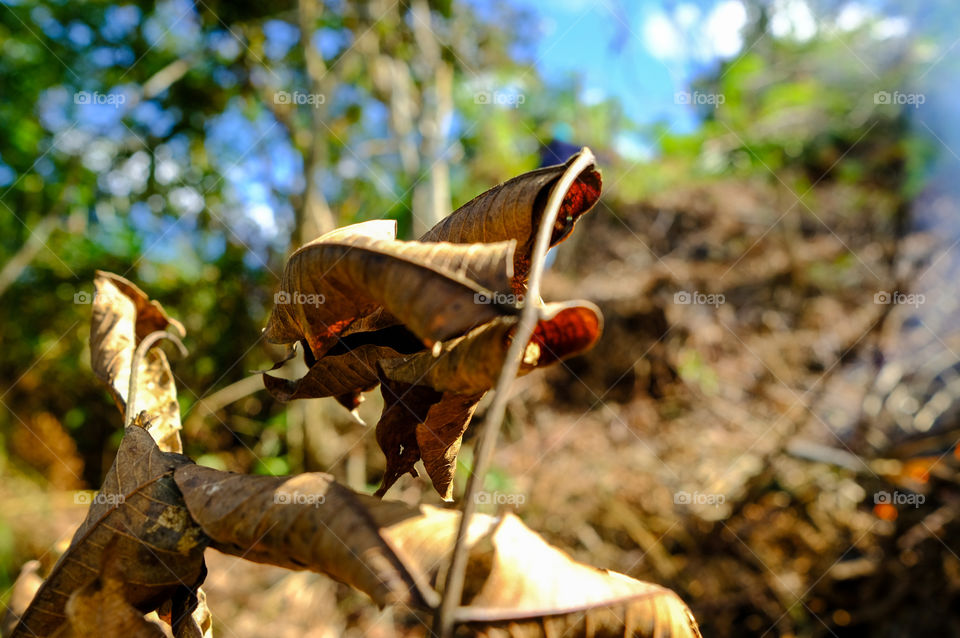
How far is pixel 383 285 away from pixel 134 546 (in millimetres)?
312

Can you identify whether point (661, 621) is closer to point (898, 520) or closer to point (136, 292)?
point (136, 292)

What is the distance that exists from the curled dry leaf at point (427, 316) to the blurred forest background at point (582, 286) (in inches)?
71.6

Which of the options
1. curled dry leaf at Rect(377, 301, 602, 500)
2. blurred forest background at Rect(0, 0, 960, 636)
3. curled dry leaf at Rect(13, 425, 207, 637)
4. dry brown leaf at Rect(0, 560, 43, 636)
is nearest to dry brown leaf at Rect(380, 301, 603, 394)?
curled dry leaf at Rect(377, 301, 602, 500)

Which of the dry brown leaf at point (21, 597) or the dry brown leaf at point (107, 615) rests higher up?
the dry brown leaf at point (107, 615)

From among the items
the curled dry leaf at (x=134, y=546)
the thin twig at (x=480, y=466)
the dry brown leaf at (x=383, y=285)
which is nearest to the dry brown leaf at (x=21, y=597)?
the curled dry leaf at (x=134, y=546)

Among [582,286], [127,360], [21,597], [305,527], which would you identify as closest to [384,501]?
[305,527]

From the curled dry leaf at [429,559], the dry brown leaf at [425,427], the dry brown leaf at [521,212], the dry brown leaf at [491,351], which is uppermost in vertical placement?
the dry brown leaf at [521,212]

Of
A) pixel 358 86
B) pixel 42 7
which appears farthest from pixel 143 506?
pixel 358 86

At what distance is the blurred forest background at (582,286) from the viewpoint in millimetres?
2229

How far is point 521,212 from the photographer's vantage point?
20.9 inches

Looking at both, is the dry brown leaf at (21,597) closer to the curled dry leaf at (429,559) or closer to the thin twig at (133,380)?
the thin twig at (133,380)

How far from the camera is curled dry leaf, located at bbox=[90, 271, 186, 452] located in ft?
2.19

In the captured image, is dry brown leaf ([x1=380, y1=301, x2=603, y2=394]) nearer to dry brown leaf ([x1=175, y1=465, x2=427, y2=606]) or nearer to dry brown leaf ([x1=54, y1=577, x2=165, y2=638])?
dry brown leaf ([x1=175, y1=465, x2=427, y2=606])

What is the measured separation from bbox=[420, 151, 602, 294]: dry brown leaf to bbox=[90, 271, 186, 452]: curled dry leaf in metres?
0.37
